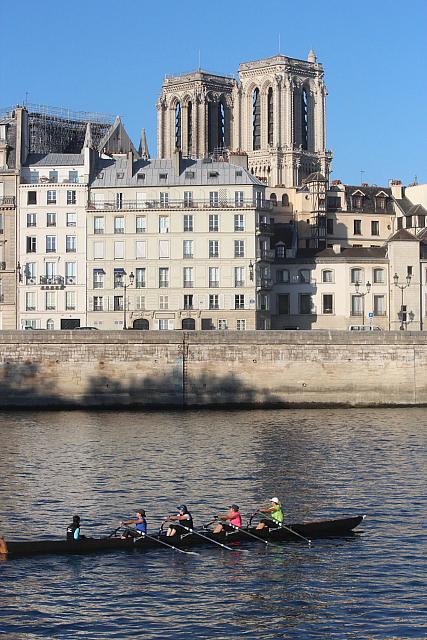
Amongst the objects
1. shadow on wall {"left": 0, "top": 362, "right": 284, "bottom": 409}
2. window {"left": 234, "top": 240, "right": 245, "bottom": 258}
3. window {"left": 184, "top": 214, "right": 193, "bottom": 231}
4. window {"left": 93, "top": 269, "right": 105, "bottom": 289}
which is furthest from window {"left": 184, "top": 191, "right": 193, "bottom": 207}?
shadow on wall {"left": 0, "top": 362, "right": 284, "bottom": 409}

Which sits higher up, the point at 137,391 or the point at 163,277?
the point at 163,277

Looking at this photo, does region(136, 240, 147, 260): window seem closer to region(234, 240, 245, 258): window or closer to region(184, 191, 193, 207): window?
region(184, 191, 193, 207): window

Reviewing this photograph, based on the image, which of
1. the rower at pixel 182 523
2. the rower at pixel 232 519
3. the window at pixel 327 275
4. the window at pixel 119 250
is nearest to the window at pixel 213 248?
the window at pixel 119 250

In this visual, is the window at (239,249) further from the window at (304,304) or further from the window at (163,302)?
the window at (304,304)

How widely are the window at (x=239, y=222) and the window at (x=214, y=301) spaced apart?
5854 mm

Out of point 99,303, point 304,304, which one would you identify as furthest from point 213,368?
point 304,304

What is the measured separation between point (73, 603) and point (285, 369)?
165 ft

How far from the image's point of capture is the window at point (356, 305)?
109375 mm

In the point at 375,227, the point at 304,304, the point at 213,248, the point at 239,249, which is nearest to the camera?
the point at 213,248

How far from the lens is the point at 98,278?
103 meters

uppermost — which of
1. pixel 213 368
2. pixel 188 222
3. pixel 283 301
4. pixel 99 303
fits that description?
pixel 188 222

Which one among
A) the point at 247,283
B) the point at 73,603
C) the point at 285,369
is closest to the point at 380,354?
the point at 285,369

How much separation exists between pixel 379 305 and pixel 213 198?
59.8ft

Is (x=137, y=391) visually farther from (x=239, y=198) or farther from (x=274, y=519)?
(x=274, y=519)
